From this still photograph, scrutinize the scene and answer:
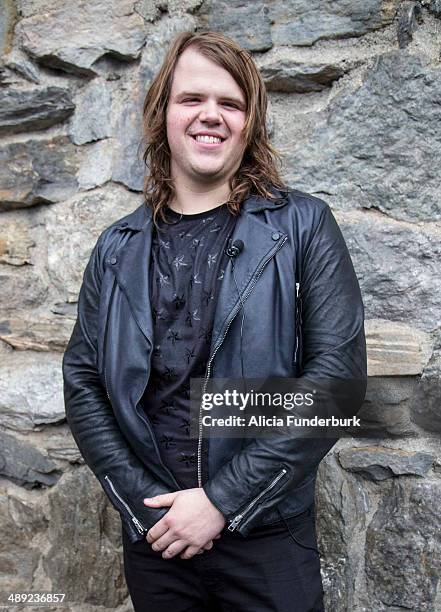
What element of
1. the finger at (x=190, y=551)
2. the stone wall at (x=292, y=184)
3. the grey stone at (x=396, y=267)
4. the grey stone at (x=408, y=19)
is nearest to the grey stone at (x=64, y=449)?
the stone wall at (x=292, y=184)

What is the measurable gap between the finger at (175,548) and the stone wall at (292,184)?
0.61m

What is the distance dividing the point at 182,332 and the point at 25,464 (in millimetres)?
952

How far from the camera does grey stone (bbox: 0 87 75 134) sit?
2.16m

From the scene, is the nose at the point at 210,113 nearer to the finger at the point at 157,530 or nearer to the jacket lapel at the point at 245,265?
the jacket lapel at the point at 245,265

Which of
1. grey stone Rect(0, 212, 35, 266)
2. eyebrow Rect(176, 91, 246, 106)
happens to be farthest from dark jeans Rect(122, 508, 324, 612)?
grey stone Rect(0, 212, 35, 266)

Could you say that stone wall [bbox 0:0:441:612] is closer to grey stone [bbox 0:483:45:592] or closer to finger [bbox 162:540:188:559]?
grey stone [bbox 0:483:45:592]

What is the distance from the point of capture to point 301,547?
4.97 ft

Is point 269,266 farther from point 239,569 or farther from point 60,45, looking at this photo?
point 60,45

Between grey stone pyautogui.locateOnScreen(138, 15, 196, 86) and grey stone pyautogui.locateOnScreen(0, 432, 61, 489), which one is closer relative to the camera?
grey stone pyautogui.locateOnScreen(138, 15, 196, 86)

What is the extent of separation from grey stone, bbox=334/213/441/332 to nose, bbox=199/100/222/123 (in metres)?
0.54

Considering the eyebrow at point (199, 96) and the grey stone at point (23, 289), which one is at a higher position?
the eyebrow at point (199, 96)

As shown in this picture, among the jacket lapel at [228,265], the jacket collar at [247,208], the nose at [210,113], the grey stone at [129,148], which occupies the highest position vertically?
the nose at [210,113]

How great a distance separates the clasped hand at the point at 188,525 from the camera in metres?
1.39

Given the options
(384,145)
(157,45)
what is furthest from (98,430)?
(157,45)
